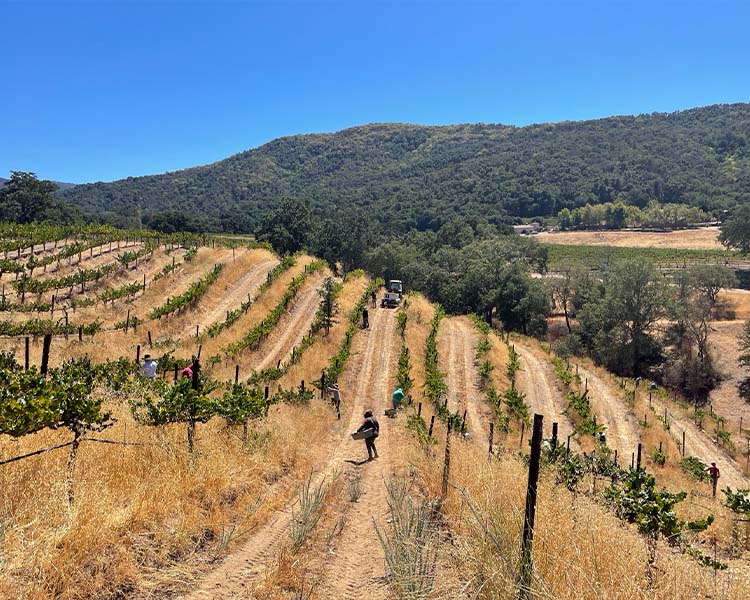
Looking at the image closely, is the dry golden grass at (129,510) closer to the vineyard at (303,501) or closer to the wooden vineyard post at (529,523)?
the vineyard at (303,501)

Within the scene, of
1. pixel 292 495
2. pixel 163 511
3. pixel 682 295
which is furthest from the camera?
pixel 682 295

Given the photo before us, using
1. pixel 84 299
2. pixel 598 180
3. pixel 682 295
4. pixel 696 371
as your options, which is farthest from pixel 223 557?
pixel 598 180

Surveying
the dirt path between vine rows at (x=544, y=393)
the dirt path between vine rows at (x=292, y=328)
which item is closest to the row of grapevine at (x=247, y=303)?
the dirt path between vine rows at (x=292, y=328)

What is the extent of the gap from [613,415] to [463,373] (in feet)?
31.7

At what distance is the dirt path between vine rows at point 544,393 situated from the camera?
27.2 m

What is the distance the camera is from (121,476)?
795 cm

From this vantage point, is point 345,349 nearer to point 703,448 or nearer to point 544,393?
point 544,393

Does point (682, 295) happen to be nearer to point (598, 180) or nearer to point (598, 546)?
point (598, 546)

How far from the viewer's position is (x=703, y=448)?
28.4 meters

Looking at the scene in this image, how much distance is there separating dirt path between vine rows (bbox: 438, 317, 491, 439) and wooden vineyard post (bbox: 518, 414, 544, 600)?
15770 millimetres

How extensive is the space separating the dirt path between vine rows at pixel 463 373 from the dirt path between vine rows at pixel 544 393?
353cm

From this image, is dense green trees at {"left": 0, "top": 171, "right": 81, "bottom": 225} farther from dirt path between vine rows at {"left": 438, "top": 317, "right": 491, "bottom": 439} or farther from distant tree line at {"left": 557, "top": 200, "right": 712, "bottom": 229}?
distant tree line at {"left": 557, "top": 200, "right": 712, "bottom": 229}

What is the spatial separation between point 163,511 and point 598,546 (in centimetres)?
631

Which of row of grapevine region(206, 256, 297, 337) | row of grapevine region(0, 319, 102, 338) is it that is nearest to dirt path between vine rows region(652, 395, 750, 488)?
row of grapevine region(206, 256, 297, 337)
